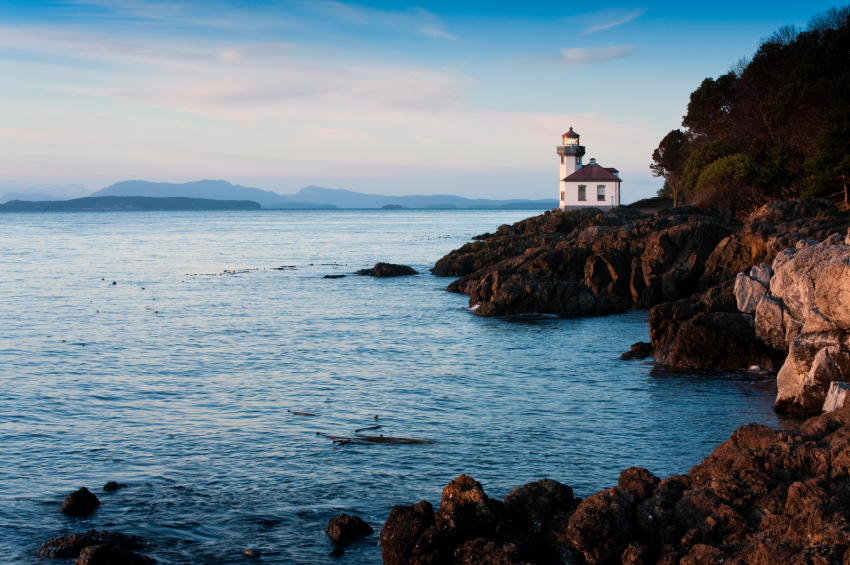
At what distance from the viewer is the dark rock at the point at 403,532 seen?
9922 millimetres

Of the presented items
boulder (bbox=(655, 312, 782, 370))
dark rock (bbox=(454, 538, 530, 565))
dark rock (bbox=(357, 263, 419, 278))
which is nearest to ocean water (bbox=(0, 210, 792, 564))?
boulder (bbox=(655, 312, 782, 370))

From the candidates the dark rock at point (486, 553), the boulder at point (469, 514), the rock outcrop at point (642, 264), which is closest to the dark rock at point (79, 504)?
the boulder at point (469, 514)

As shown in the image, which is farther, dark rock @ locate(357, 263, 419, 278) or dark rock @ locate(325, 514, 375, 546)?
dark rock @ locate(357, 263, 419, 278)

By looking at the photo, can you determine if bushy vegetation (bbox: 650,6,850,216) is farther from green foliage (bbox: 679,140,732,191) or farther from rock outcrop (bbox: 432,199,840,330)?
rock outcrop (bbox: 432,199,840,330)

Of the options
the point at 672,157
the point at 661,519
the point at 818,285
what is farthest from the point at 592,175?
the point at 661,519

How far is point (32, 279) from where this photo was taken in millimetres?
51469

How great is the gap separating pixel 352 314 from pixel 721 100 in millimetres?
60926

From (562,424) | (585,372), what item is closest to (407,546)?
(562,424)

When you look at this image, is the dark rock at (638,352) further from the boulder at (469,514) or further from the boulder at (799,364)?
the boulder at (469,514)

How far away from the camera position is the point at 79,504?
40.5 feet

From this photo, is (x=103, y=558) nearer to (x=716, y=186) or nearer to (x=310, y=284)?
(x=310, y=284)

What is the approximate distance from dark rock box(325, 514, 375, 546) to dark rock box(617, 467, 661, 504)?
4.16 meters

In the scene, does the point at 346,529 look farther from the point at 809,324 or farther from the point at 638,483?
the point at 809,324

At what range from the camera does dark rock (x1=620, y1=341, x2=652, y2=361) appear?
25.5 m
